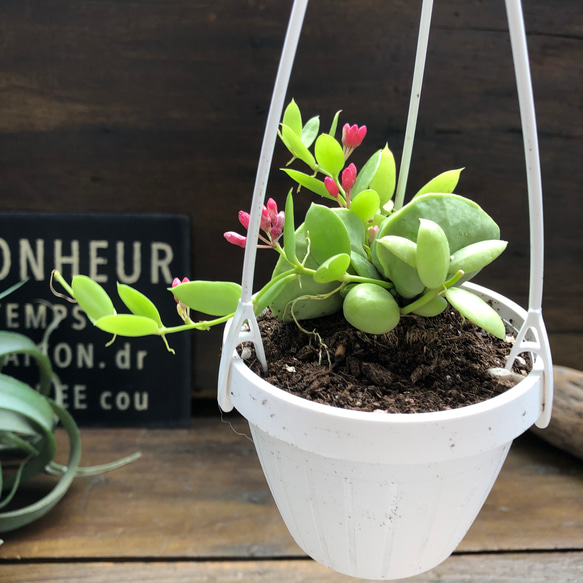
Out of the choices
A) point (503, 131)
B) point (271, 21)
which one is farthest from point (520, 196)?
point (271, 21)

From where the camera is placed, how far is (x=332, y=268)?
1.07ft

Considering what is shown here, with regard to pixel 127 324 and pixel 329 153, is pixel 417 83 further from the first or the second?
pixel 127 324

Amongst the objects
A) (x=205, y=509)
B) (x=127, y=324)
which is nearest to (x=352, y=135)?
(x=127, y=324)

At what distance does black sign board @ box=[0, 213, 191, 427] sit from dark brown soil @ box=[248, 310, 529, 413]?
50 centimetres

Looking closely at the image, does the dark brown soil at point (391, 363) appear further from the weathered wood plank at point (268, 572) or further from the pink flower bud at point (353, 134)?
the weathered wood plank at point (268, 572)

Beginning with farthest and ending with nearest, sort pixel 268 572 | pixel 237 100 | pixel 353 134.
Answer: pixel 237 100, pixel 268 572, pixel 353 134

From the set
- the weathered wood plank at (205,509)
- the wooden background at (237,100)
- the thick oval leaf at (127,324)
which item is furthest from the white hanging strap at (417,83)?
the weathered wood plank at (205,509)

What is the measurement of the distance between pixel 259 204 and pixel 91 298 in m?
0.12

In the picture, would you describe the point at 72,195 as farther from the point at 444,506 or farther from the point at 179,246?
the point at 444,506

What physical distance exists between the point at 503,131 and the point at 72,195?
2.14 ft

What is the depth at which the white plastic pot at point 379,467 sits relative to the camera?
1.05 ft

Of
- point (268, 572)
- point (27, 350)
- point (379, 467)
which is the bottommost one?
point (268, 572)

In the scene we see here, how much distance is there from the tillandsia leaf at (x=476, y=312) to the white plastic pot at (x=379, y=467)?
0.04m

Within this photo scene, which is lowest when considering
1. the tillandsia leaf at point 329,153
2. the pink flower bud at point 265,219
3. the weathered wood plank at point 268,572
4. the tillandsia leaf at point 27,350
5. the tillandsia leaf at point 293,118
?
the weathered wood plank at point 268,572
